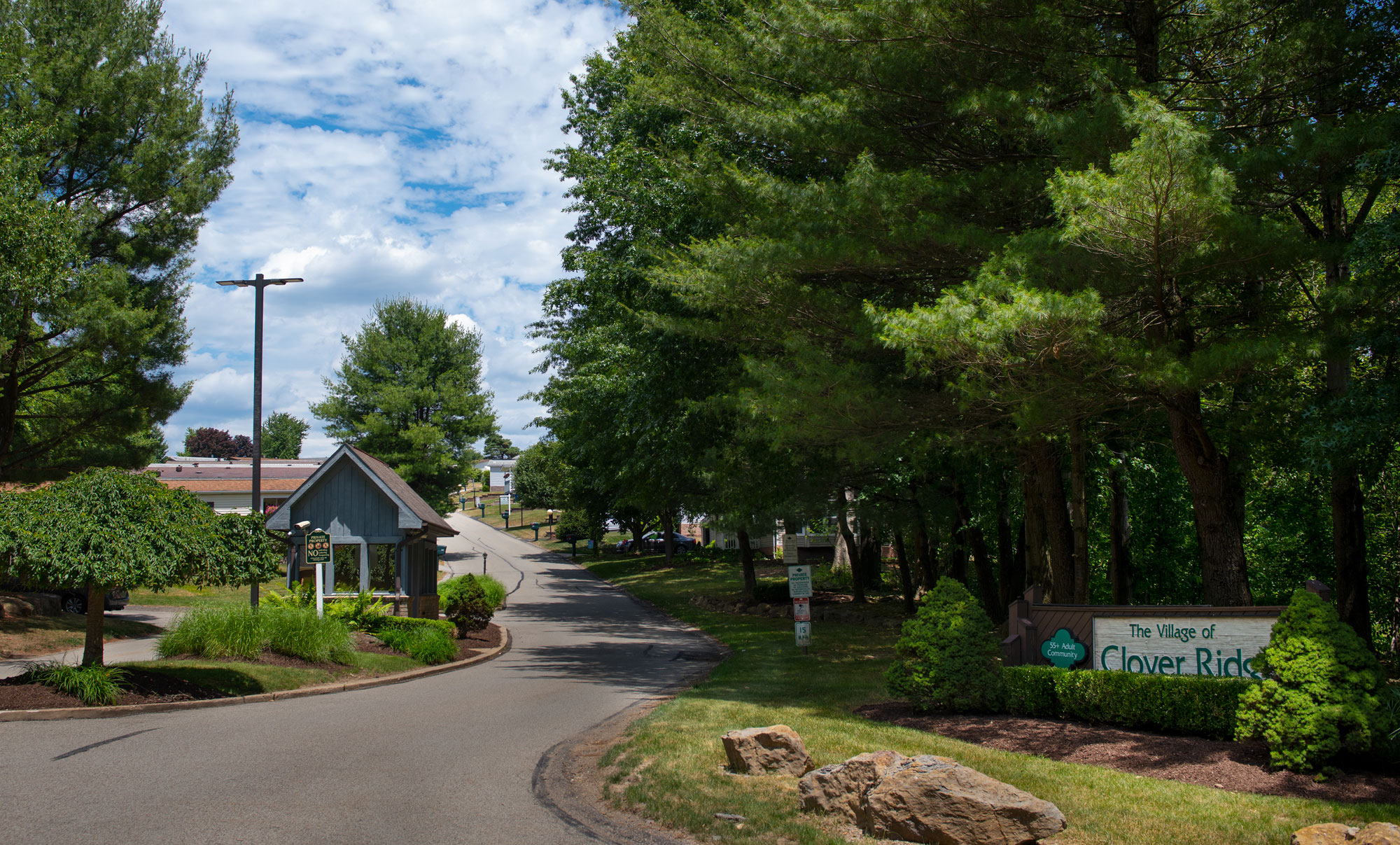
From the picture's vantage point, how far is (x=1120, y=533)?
19.9 meters

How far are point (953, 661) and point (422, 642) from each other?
9850 millimetres

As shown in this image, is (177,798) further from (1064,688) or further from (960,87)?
(960,87)

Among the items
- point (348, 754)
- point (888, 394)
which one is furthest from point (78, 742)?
point (888, 394)

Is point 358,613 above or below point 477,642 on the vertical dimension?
above

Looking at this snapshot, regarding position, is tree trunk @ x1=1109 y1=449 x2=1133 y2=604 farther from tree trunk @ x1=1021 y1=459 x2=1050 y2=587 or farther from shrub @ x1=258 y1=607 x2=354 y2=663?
shrub @ x1=258 y1=607 x2=354 y2=663

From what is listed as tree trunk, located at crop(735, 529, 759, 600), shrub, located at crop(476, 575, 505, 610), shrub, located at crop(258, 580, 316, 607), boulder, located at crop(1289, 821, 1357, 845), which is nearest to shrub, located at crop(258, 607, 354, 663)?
shrub, located at crop(258, 580, 316, 607)

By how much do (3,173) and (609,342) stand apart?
38.0 feet

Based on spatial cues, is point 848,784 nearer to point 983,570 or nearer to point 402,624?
point 402,624

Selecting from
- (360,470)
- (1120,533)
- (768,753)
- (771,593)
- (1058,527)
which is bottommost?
(771,593)

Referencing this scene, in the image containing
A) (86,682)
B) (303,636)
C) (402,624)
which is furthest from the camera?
(402,624)

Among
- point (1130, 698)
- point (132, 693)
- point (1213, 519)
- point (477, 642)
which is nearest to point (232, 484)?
point (477, 642)

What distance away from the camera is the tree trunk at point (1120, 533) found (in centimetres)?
1884

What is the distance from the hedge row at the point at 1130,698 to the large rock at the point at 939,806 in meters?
3.55

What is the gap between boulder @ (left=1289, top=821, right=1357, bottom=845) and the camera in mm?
4828
